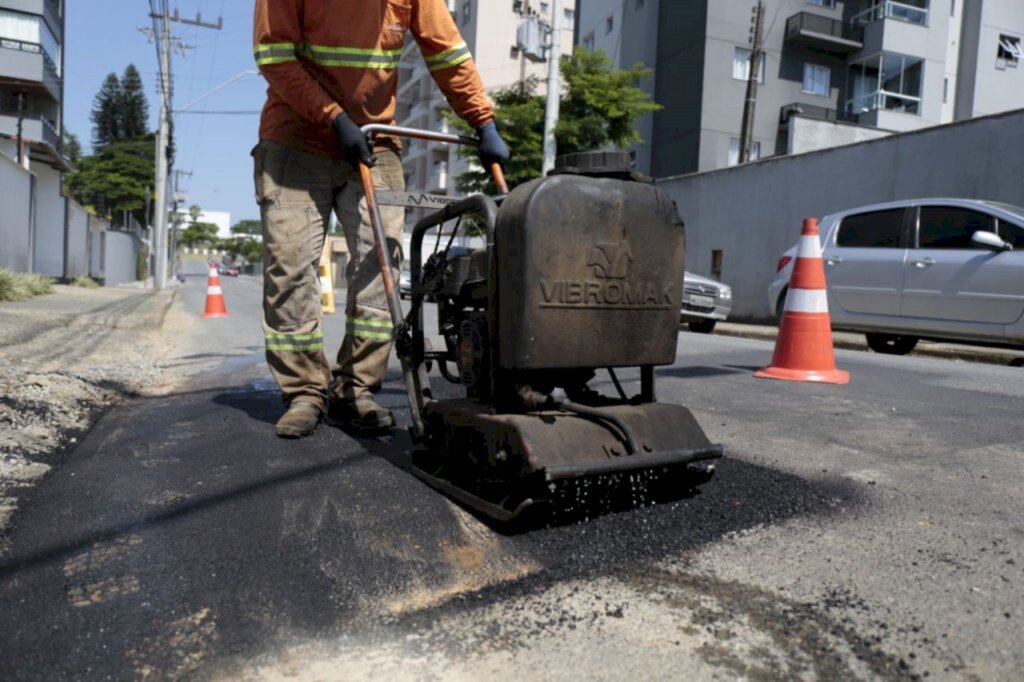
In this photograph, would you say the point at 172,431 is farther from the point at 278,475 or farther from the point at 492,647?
the point at 492,647

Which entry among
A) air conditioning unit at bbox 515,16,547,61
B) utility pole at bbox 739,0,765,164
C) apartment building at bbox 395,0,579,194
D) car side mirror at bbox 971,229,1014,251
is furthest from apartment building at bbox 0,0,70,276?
utility pole at bbox 739,0,765,164

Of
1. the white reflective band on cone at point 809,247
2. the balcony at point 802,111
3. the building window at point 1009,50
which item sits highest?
the building window at point 1009,50

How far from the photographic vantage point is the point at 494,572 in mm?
1820

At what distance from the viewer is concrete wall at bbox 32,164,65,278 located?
1814cm

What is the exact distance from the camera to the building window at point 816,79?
29.7 meters

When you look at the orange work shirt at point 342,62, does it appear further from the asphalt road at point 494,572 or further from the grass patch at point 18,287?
the grass patch at point 18,287

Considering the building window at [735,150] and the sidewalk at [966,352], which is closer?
the sidewalk at [966,352]

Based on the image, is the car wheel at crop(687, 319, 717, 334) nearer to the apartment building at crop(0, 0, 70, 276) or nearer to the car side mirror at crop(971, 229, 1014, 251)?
the car side mirror at crop(971, 229, 1014, 251)

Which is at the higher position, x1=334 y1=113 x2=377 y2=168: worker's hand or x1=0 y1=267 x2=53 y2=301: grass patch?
x1=334 y1=113 x2=377 y2=168: worker's hand

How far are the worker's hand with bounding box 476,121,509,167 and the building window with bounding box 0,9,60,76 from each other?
36836 millimetres

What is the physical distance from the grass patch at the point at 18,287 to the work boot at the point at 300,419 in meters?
8.94

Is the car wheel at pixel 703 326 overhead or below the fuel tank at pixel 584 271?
below

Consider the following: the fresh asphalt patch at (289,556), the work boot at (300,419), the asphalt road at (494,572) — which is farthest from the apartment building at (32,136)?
the asphalt road at (494,572)

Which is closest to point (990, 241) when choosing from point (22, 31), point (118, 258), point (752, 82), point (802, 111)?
point (752, 82)
